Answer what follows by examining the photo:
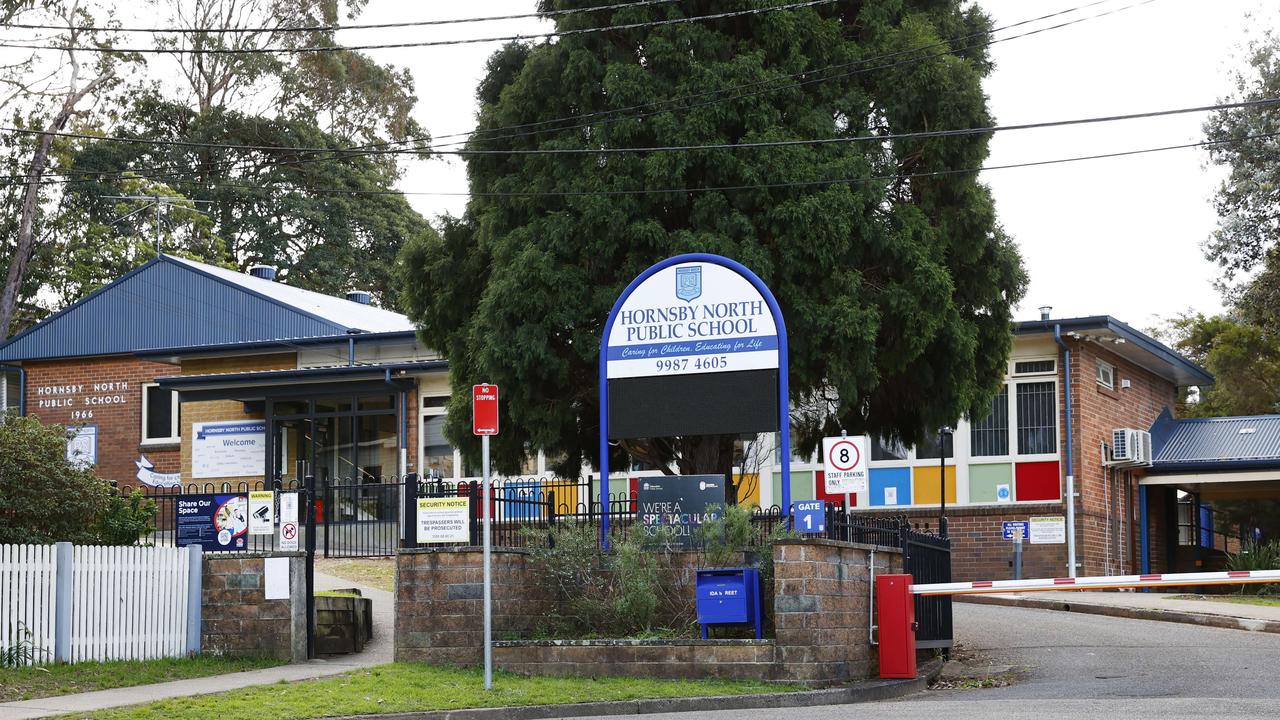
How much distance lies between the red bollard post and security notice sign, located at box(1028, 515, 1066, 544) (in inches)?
549

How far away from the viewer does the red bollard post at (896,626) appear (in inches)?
581

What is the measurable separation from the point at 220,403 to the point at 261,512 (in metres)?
17.1

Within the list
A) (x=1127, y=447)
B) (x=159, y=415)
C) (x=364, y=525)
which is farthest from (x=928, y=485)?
(x=159, y=415)

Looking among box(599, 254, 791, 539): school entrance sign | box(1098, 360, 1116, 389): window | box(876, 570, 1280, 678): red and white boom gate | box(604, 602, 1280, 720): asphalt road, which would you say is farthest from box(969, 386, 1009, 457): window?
box(876, 570, 1280, 678): red and white boom gate

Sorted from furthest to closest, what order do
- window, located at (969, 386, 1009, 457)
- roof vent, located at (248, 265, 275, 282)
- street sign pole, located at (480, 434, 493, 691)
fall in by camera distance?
roof vent, located at (248, 265, 275, 282) → window, located at (969, 386, 1009, 457) → street sign pole, located at (480, 434, 493, 691)

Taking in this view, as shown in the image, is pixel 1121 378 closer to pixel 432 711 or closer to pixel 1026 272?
pixel 1026 272

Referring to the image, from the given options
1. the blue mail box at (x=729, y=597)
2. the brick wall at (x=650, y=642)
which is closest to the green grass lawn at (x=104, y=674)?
the brick wall at (x=650, y=642)

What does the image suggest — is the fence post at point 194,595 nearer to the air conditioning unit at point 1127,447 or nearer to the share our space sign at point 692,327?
the share our space sign at point 692,327

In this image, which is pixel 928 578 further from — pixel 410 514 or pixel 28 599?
pixel 28 599

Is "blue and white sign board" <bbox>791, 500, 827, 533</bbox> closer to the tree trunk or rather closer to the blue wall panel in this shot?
the blue wall panel

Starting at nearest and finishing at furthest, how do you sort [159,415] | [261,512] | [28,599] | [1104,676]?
1. [1104,676]
2. [28,599]
3. [261,512]
4. [159,415]

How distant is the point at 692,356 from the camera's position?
54.4ft

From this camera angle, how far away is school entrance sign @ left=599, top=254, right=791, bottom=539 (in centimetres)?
1619

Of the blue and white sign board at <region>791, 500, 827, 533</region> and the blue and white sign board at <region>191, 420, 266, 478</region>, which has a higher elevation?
the blue and white sign board at <region>191, 420, 266, 478</region>
